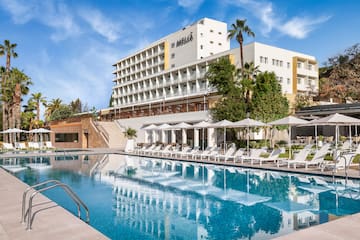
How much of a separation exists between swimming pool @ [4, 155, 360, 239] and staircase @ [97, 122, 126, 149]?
70.7 feet

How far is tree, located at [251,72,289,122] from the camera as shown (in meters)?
25.8

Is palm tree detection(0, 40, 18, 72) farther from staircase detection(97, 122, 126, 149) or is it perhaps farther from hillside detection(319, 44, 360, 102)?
hillside detection(319, 44, 360, 102)

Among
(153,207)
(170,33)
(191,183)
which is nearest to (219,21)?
(170,33)

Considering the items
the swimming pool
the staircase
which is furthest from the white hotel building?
the swimming pool

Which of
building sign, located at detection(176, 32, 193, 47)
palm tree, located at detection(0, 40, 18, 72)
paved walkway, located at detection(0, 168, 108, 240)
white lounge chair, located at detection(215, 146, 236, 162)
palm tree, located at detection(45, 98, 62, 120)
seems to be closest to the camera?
paved walkway, located at detection(0, 168, 108, 240)

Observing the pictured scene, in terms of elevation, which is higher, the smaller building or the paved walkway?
the smaller building

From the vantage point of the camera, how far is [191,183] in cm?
1334

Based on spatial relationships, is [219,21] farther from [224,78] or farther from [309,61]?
[224,78]

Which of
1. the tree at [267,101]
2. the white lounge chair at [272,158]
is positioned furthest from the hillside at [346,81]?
the white lounge chair at [272,158]

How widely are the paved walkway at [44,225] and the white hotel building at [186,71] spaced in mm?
22881

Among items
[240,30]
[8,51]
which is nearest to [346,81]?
[240,30]

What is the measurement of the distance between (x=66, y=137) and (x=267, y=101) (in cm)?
2827

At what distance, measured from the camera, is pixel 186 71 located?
4959 cm

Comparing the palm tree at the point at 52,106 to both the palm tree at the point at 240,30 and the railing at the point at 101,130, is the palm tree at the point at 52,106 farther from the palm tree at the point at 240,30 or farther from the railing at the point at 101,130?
the palm tree at the point at 240,30
